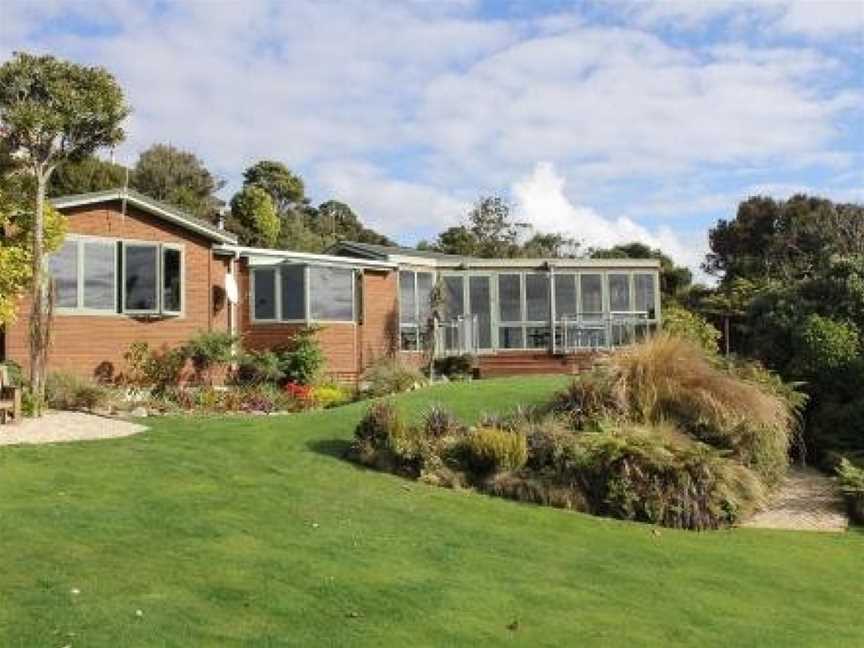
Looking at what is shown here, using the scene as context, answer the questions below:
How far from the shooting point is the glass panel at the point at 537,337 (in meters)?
29.0

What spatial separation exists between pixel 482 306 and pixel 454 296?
84cm

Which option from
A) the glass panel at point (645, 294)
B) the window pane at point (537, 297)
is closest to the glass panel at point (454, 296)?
the window pane at point (537, 297)

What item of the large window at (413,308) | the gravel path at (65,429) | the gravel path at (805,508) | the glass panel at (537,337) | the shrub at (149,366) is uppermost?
the large window at (413,308)

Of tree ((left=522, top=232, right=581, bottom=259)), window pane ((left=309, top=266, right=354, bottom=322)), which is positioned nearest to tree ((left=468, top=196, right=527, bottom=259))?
tree ((left=522, top=232, right=581, bottom=259))

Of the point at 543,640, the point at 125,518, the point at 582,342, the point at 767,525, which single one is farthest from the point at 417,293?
the point at 543,640

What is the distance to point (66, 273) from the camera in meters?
19.9

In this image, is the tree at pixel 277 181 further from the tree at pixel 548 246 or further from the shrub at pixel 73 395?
the shrub at pixel 73 395

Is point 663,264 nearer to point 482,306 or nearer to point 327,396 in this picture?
point 482,306

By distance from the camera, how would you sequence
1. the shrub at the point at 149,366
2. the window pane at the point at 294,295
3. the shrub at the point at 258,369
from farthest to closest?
the window pane at the point at 294,295 < the shrub at the point at 258,369 < the shrub at the point at 149,366

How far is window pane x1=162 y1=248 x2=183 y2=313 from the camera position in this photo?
2144 cm

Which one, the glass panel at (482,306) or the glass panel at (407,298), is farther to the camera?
the glass panel at (482,306)

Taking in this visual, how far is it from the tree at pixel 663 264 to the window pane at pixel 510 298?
54.0 feet

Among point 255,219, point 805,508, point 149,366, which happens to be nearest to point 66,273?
point 149,366

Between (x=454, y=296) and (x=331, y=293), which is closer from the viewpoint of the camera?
(x=331, y=293)
